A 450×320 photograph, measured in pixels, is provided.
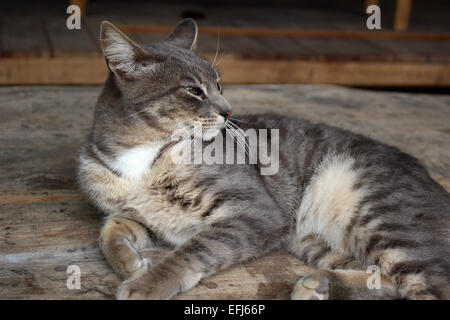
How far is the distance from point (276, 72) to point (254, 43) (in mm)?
405

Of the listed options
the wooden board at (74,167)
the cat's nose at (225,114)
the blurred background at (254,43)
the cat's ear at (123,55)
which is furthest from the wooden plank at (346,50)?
the cat's ear at (123,55)

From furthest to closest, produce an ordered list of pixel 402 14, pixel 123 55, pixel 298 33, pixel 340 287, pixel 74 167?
pixel 402 14 < pixel 298 33 < pixel 74 167 < pixel 123 55 < pixel 340 287

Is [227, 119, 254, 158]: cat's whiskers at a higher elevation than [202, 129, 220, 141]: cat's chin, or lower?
lower

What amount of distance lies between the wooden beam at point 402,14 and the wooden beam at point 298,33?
0.13 meters

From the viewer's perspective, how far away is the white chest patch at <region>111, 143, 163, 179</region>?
192 cm

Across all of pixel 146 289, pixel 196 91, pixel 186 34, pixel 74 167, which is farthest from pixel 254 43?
pixel 146 289

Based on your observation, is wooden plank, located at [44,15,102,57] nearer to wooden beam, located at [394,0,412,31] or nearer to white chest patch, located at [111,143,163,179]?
white chest patch, located at [111,143,163,179]

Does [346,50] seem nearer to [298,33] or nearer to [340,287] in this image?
[298,33]

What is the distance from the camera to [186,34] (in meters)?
2.26

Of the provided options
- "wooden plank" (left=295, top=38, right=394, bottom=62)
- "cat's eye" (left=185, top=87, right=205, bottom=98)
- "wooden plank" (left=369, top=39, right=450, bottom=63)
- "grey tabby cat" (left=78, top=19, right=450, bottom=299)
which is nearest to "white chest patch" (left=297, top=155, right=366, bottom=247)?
"grey tabby cat" (left=78, top=19, right=450, bottom=299)

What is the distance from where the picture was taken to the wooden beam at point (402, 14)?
186 inches

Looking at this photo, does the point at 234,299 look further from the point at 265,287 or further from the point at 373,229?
the point at 373,229

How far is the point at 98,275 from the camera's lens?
5.57 ft

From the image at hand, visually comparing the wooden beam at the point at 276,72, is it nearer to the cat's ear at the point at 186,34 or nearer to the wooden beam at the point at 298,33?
the wooden beam at the point at 298,33
